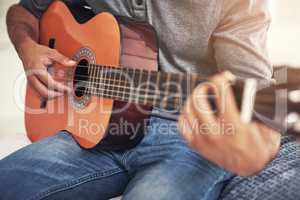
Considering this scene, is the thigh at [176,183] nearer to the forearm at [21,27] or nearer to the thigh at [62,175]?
the thigh at [62,175]

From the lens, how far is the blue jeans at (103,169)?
69 cm

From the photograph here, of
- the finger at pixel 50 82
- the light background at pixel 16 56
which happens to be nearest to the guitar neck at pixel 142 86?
the finger at pixel 50 82

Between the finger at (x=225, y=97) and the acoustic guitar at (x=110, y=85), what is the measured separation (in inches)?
0.5

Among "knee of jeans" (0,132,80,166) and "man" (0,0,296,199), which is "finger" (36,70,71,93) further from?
"knee of jeans" (0,132,80,166)

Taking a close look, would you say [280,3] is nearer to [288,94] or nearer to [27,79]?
[288,94]

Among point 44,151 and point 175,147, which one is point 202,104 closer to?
point 175,147

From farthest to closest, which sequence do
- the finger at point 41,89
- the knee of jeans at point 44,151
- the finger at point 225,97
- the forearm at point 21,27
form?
the forearm at point 21,27 < the finger at point 41,89 < the knee of jeans at point 44,151 < the finger at point 225,97

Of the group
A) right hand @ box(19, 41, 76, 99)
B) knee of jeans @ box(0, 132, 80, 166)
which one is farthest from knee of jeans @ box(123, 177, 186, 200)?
right hand @ box(19, 41, 76, 99)

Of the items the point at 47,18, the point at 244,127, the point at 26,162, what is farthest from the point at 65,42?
the point at 244,127

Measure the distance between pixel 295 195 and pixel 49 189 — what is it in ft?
1.56

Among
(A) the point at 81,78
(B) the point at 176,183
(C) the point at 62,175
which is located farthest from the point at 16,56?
(B) the point at 176,183

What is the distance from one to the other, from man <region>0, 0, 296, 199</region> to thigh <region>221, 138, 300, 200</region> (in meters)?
0.03

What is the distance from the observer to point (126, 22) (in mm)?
809

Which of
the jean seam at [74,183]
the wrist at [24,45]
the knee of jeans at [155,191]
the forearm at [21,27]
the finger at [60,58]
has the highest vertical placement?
the forearm at [21,27]
